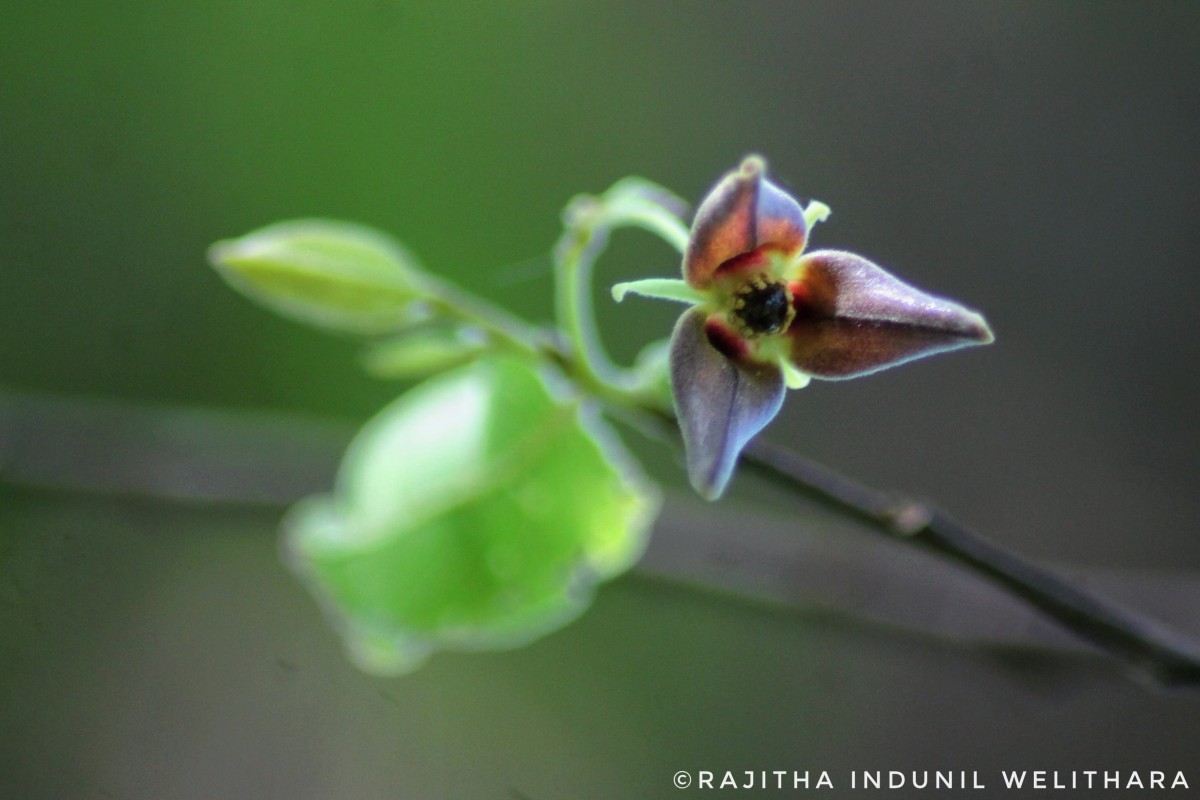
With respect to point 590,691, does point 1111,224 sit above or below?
above

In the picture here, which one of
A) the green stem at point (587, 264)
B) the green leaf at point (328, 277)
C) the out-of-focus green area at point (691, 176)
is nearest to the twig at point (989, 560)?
the green stem at point (587, 264)

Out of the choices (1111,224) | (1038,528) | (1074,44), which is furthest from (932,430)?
(1074,44)

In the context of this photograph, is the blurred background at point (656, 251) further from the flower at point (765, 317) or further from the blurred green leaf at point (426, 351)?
the flower at point (765, 317)

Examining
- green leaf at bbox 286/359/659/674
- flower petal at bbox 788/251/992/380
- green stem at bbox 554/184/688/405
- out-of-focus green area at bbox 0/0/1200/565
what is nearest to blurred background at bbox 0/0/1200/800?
out-of-focus green area at bbox 0/0/1200/565

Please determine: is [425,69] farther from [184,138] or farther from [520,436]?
[520,436]

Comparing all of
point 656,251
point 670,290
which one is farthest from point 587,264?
point 656,251

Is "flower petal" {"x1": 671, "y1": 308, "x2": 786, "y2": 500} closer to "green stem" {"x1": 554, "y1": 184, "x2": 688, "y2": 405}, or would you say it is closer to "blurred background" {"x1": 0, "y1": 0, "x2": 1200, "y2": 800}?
"green stem" {"x1": 554, "y1": 184, "x2": 688, "y2": 405}
